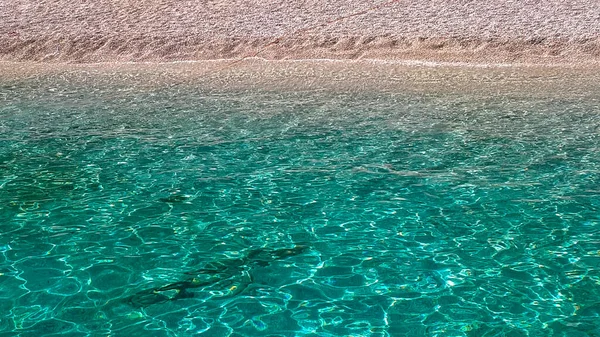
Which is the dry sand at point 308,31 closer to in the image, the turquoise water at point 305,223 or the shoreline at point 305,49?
the shoreline at point 305,49

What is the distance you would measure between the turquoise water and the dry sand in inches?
209

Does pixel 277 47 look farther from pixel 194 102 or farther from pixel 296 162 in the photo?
pixel 296 162

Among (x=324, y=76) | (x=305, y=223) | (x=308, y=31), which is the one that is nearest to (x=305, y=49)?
(x=308, y=31)

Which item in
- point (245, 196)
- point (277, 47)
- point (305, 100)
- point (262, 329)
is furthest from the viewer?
point (277, 47)

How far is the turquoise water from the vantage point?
5820 millimetres

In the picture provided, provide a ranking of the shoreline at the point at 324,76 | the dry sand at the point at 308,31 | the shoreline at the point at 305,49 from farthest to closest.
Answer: the dry sand at the point at 308,31
the shoreline at the point at 305,49
the shoreline at the point at 324,76

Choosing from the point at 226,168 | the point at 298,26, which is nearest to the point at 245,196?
the point at 226,168

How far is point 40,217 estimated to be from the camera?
796cm

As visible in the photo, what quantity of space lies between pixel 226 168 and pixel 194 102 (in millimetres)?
4765

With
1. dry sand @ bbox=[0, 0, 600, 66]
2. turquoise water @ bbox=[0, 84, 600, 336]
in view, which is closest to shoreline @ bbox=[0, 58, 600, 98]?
dry sand @ bbox=[0, 0, 600, 66]

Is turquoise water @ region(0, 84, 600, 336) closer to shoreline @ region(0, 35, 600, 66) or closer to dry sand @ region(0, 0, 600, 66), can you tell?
shoreline @ region(0, 35, 600, 66)

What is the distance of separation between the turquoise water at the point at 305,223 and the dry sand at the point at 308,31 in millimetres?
5316

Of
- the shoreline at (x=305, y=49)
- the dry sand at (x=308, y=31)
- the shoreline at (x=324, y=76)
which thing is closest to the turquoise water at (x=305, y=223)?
the shoreline at (x=324, y=76)

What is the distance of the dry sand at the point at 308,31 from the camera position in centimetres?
1798
